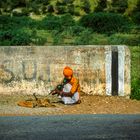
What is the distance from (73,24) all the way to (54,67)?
93.4ft

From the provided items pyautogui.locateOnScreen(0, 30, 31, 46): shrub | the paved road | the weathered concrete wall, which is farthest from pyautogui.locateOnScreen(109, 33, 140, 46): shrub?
the paved road

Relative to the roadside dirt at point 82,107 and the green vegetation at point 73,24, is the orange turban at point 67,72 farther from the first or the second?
the green vegetation at point 73,24

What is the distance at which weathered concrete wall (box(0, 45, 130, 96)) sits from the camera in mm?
13969

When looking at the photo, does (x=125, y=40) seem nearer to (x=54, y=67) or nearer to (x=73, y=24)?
(x=54, y=67)

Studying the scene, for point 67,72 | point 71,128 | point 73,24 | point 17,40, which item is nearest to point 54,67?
point 67,72

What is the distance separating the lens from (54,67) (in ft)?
46.0

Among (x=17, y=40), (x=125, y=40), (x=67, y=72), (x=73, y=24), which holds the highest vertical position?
(x=73, y=24)

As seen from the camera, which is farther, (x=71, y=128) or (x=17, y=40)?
(x=17, y=40)

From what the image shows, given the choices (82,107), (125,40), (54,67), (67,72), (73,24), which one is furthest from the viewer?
(73,24)

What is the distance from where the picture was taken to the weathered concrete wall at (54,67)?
13969mm

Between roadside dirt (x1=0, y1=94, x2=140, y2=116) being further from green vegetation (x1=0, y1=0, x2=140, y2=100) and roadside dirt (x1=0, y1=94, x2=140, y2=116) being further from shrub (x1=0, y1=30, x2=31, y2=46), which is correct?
shrub (x1=0, y1=30, x2=31, y2=46)

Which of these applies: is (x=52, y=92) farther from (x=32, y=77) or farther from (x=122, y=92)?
(x=122, y=92)

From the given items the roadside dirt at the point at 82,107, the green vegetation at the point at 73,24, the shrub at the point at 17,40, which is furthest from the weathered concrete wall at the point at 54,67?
the shrub at the point at 17,40

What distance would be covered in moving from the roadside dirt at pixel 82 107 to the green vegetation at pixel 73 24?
940mm
